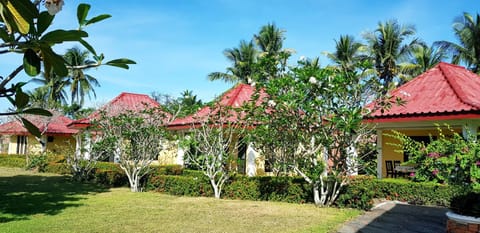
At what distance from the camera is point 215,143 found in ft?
42.5

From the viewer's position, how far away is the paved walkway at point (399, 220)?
7.55 meters

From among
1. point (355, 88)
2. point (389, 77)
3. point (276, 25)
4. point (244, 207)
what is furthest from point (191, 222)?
point (276, 25)

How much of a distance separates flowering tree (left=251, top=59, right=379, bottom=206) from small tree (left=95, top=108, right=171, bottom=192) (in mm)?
5223

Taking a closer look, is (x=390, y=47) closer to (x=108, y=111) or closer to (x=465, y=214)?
(x=108, y=111)

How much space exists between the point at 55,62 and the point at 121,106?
16.8 metres

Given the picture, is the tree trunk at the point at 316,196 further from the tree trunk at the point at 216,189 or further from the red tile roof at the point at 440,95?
the tree trunk at the point at 216,189

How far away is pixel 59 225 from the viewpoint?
7.83 meters

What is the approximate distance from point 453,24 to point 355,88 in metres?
28.2

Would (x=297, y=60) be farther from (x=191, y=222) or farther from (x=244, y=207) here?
(x=191, y=222)

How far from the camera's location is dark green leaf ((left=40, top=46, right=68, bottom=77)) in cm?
153

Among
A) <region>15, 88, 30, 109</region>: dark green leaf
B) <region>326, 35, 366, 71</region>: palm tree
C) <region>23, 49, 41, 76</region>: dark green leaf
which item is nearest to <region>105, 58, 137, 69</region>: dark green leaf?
<region>23, 49, 41, 76</region>: dark green leaf

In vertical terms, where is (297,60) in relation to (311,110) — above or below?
above

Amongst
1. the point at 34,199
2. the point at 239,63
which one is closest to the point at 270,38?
the point at 239,63

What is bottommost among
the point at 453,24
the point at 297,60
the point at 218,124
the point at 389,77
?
the point at 218,124
